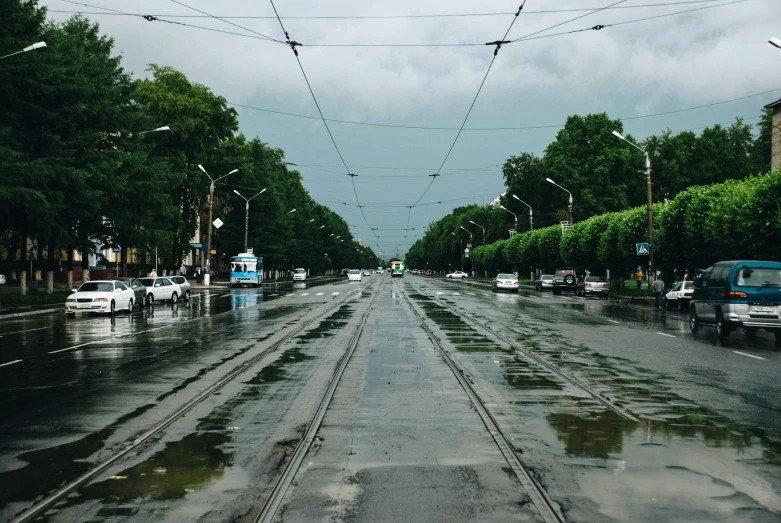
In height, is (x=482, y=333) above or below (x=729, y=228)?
below

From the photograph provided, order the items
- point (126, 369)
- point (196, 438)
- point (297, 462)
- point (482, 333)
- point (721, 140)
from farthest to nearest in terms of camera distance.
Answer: point (721, 140) < point (482, 333) < point (126, 369) < point (196, 438) < point (297, 462)

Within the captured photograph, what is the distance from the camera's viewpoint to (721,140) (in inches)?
3248

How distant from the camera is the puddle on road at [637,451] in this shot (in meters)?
5.68

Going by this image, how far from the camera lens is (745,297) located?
20.4 metres

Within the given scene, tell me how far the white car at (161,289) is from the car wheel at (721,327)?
26.4 metres

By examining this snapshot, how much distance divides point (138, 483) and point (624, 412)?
5.71m

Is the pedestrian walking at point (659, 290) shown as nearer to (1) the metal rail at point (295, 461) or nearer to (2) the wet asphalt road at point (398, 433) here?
(2) the wet asphalt road at point (398, 433)

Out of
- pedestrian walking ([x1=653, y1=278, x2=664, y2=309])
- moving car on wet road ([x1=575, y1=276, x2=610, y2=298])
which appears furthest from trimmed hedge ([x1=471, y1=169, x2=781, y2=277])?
pedestrian walking ([x1=653, y1=278, x2=664, y2=309])

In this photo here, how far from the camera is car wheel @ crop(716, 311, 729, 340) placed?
2094cm

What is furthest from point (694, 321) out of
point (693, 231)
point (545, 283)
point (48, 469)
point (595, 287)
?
point (545, 283)

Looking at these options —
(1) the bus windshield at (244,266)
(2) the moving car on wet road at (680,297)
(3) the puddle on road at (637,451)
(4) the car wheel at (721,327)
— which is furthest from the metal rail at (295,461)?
(1) the bus windshield at (244,266)

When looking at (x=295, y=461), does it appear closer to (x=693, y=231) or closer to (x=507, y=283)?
(x=693, y=231)

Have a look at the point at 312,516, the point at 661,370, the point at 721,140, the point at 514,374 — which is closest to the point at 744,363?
the point at 661,370

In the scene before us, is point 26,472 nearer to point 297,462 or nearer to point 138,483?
point 138,483
